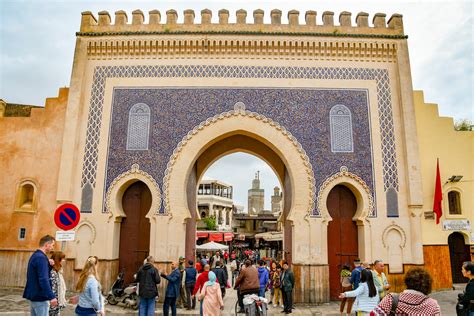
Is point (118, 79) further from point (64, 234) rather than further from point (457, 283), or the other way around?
point (457, 283)

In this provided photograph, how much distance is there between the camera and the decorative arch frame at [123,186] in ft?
33.9

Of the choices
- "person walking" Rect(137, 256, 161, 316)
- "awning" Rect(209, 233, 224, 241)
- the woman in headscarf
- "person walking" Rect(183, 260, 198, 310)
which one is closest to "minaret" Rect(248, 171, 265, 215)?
"awning" Rect(209, 233, 224, 241)

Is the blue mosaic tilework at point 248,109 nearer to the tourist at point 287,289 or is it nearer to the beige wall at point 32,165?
the beige wall at point 32,165

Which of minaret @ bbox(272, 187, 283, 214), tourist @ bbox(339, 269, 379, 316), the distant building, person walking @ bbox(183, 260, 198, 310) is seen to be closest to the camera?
tourist @ bbox(339, 269, 379, 316)

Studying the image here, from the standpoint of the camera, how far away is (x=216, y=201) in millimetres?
38344

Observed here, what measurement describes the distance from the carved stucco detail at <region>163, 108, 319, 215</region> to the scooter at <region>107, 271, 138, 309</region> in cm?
216

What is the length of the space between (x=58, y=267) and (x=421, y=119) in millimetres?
10219

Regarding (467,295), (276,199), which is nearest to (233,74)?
(467,295)

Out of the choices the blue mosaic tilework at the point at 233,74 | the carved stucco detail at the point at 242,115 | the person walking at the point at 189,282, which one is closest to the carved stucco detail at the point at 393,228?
the carved stucco detail at the point at 242,115

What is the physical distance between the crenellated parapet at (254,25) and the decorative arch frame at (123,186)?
14.1ft

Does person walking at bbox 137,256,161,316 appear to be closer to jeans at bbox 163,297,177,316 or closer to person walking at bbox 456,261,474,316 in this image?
jeans at bbox 163,297,177,316

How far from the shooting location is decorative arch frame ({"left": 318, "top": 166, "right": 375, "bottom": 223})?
10.2 metres

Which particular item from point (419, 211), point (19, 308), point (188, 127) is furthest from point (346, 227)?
point (19, 308)

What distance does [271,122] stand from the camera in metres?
10.7
